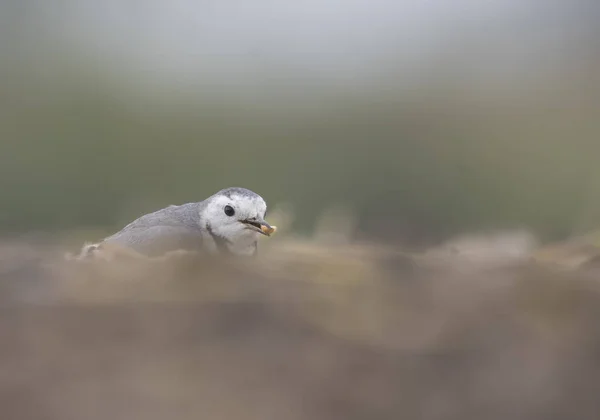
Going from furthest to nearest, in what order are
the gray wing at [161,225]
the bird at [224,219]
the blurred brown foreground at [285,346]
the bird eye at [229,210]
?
the bird eye at [229,210]
the bird at [224,219]
the gray wing at [161,225]
the blurred brown foreground at [285,346]

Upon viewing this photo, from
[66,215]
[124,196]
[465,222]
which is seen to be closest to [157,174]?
[124,196]

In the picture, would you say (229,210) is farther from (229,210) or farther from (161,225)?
(161,225)

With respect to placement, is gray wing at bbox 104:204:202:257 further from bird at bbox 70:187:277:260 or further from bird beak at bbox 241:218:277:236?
bird beak at bbox 241:218:277:236

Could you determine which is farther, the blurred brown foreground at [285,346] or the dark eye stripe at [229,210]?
the dark eye stripe at [229,210]

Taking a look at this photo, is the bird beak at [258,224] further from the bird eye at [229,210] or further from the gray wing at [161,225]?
the gray wing at [161,225]

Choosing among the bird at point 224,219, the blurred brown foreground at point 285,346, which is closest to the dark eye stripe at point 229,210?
the bird at point 224,219

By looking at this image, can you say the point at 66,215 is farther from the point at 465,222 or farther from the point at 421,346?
the point at 421,346

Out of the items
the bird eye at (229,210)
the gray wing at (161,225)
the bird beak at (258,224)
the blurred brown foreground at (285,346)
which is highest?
the bird eye at (229,210)
